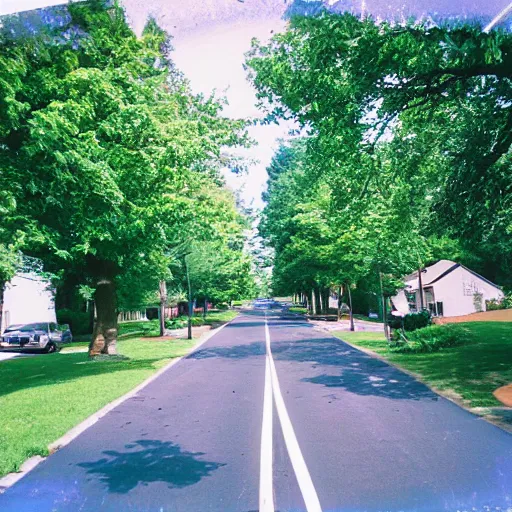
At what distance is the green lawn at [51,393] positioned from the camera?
6395 mm

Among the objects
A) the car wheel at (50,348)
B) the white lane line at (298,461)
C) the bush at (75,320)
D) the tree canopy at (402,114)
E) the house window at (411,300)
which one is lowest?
the white lane line at (298,461)

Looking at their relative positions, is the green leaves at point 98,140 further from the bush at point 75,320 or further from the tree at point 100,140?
the bush at point 75,320

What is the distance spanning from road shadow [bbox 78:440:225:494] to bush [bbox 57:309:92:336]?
103 feet

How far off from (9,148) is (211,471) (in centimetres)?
647

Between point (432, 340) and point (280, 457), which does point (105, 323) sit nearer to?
point (432, 340)

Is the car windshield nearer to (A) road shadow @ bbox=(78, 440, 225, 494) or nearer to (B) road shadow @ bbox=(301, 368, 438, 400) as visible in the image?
(B) road shadow @ bbox=(301, 368, 438, 400)

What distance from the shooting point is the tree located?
7.56 m

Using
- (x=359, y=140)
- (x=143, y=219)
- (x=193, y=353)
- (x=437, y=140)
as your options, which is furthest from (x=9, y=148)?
(x=193, y=353)

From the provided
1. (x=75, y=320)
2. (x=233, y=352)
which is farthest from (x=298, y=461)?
(x=75, y=320)

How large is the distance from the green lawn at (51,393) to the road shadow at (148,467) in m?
0.93

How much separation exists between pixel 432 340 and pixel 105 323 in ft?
38.0

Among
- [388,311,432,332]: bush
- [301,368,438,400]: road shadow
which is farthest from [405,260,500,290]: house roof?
[301,368,438,400]: road shadow

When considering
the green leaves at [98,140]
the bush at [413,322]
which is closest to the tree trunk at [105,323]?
the green leaves at [98,140]

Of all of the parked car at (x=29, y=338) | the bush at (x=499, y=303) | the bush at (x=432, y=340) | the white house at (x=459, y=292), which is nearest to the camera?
the bush at (x=432, y=340)
